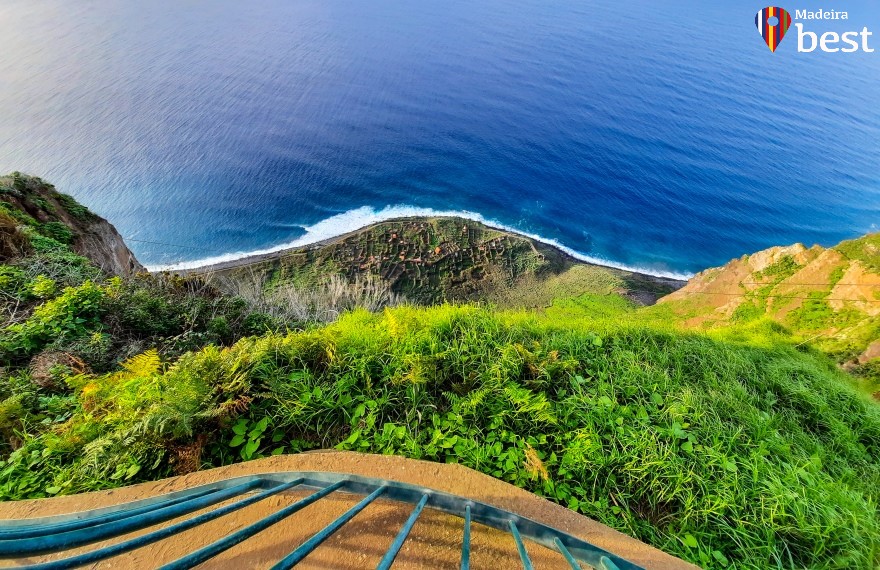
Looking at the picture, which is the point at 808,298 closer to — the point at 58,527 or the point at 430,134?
the point at 58,527

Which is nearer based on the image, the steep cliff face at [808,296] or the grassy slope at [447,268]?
the steep cliff face at [808,296]

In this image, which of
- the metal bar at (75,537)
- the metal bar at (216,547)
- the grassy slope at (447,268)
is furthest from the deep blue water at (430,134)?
the metal bar at (216,547)

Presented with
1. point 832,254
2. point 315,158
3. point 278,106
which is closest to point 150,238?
point 315,158

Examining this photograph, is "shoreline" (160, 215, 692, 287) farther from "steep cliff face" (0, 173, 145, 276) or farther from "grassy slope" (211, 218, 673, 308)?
"steep cliff face" (0, 173, 145, 276)

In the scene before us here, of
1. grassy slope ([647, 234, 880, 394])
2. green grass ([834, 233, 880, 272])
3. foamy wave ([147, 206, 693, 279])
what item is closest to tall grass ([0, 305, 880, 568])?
grassy slope ([647, 234, 880, 394])

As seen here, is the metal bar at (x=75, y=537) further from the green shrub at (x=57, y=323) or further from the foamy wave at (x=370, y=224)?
the foamy wave at (x=370, y=224)

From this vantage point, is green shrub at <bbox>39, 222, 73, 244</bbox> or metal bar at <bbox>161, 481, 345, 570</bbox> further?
green shrub at <bbox>39, 222, 73, 244</bbox>
